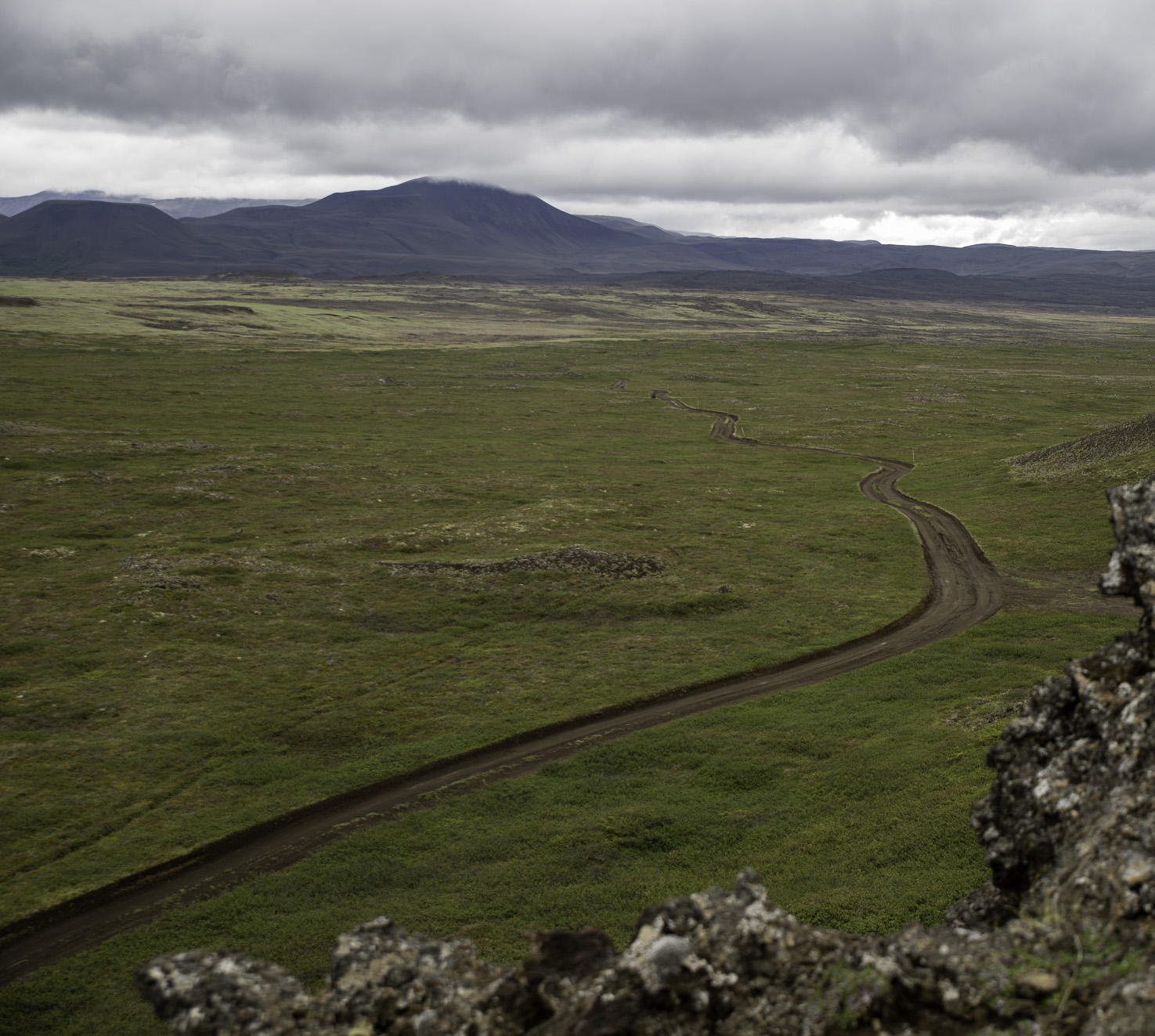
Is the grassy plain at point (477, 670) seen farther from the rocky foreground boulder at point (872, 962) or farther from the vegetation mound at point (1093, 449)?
the rocky foreground boulder at point (872, 962)

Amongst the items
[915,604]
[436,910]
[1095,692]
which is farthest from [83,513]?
[1095,692]

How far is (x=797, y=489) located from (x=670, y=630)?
157ft

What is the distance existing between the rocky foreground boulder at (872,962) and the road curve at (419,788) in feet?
51.4

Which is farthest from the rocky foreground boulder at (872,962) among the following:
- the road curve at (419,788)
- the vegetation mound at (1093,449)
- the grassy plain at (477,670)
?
the vegetation mound at (1093,449)

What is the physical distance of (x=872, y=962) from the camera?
1512 cm

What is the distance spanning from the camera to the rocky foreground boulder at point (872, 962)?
14.0m

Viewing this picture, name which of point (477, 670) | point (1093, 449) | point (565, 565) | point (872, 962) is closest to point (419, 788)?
point (477, 670)

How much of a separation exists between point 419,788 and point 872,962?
2721 centimetres

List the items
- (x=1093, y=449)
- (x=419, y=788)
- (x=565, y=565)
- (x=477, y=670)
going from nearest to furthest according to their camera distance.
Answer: (x=419, y=788) < (x=477, y=670) < (x=565, y=565) < (x=1093, y=449)

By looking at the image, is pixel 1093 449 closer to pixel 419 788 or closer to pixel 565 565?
pixel 565 565

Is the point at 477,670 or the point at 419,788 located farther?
the point at 477,670

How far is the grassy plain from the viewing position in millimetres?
31156

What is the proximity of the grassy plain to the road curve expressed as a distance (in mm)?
1056

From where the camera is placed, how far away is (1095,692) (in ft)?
63.1
